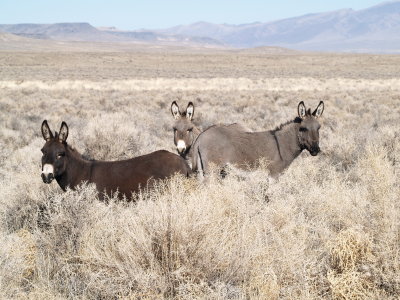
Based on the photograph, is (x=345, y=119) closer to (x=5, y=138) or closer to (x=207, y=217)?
(x=5, y=138)

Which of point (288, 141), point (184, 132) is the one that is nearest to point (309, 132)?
point (288, 141)

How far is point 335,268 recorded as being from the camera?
3.71 metres

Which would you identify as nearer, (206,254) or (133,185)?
(206,254)

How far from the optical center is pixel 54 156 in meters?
5.52

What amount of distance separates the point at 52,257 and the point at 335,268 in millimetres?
2673

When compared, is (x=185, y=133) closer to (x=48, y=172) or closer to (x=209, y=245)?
(x=48, y=172)

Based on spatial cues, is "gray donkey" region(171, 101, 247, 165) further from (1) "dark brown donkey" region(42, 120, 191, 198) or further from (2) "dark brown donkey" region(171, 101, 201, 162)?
(1) "dark brown donkey" region(42, 120, 191, 198)

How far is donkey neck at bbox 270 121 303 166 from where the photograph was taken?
21.5 ft

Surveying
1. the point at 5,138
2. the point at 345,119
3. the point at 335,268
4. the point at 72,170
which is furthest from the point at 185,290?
the point at 345,119

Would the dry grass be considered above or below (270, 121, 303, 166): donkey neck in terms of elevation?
below

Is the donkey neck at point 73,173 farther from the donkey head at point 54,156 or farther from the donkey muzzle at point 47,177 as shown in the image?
the donkey muzzle at point 47,177

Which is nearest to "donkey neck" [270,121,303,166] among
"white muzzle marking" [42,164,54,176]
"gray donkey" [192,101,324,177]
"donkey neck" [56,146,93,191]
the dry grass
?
"gray donkey" [192,101,324,177]

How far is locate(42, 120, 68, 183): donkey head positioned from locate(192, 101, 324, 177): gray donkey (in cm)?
207

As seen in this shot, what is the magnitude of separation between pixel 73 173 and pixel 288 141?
133 inches
